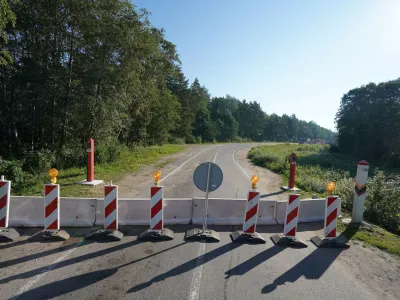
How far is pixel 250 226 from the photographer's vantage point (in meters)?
6.18

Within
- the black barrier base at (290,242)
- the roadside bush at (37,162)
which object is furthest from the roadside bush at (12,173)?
the black barrier base at (290,242)

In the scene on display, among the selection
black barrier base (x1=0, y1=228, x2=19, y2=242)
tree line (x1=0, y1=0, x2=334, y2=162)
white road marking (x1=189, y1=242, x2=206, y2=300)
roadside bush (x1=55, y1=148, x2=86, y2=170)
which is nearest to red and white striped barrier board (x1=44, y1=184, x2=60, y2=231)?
black barrier base (x1=0, y1=228, x2=19, y2=242)

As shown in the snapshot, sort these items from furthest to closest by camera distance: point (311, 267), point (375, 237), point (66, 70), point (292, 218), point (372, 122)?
point (372, 122) < point (66, 70) < point (375, 237) < point (292, 218) < point (311, 267)

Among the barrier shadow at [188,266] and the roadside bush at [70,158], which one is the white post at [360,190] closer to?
the barrier shadow at [188,266]

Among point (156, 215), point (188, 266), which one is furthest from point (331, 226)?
point (156, 215)

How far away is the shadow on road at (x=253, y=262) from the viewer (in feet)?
15.1

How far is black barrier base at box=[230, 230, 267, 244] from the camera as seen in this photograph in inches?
236

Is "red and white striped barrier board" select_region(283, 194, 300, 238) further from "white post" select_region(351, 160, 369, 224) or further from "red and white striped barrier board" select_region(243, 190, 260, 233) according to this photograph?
"white post" select_region(351, 160, 369, 224)

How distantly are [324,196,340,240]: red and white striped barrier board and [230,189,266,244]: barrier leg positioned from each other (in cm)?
152

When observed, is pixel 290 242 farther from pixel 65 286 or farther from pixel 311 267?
pixel 65 286

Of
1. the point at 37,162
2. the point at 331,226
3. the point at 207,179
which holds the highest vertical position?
the point at 207,179

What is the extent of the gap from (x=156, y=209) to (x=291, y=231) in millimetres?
3106

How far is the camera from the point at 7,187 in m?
5.80

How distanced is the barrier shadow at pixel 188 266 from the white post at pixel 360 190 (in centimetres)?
393
